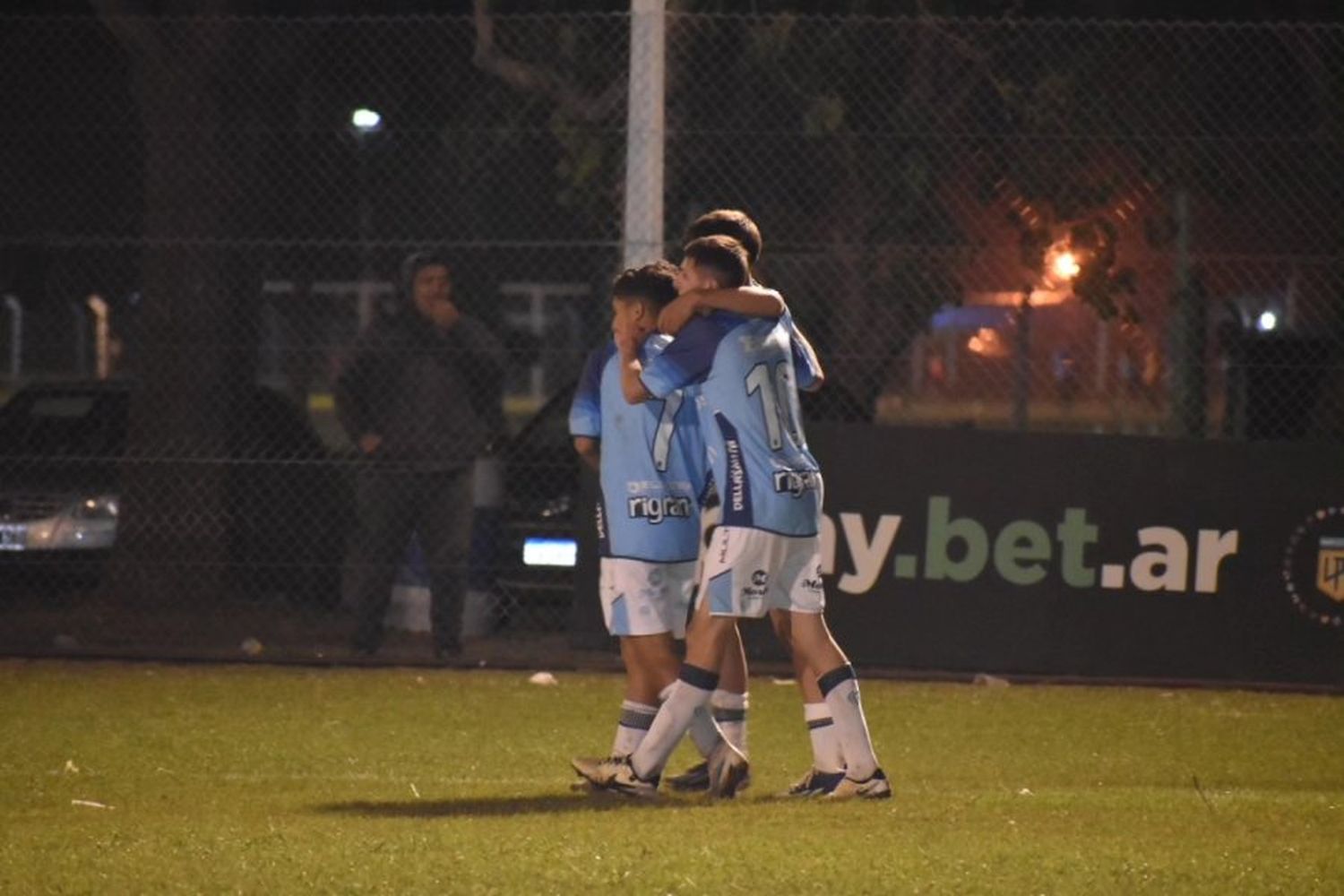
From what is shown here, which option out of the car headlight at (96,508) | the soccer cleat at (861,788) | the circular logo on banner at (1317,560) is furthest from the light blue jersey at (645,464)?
the car headlight at (96,508)

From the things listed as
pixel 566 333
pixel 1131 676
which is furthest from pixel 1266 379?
pixel 566 333

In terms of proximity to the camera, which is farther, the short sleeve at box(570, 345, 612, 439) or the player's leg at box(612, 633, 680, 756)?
the short sleeve at box(570, 345, 612, 439)

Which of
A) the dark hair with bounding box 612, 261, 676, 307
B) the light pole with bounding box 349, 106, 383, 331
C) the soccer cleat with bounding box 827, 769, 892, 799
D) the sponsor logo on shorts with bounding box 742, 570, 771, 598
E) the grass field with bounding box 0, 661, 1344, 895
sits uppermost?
the light pole with bounding box 349, 106, 383, 331

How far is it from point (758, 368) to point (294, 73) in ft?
26.2

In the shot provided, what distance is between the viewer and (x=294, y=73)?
14562mm

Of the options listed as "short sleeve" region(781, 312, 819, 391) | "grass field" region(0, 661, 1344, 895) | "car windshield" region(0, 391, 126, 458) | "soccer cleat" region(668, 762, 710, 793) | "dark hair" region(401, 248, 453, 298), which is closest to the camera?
"grass field" region(0, 661, 1344, 895)

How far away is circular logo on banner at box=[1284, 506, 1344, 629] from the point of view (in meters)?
11.0

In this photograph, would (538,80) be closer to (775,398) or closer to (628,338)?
(628,338)

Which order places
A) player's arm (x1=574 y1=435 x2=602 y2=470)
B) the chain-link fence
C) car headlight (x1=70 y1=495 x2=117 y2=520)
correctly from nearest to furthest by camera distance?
player's arm (x1=574 y1=435 x2=602 y2=470) < the chain-link fence < car headlight (x1=70 y1=495 x2=117 y2=520)

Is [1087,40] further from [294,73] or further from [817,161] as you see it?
[294,73]

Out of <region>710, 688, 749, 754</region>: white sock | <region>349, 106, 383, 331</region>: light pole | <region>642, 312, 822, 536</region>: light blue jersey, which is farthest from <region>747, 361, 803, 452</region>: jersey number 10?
<region>349, 106, 383, 331</region>: light pole

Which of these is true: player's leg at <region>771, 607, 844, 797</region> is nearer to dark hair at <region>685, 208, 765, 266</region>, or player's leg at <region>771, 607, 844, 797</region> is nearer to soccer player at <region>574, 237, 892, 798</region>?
soccer player at <region>574, 237, 892, 798</region>

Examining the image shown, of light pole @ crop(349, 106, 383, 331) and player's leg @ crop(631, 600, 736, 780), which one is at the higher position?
light pole @ crop(349, 106, 383, 331)

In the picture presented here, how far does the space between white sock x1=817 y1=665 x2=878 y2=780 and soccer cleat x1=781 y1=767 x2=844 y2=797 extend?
2.6 inches
